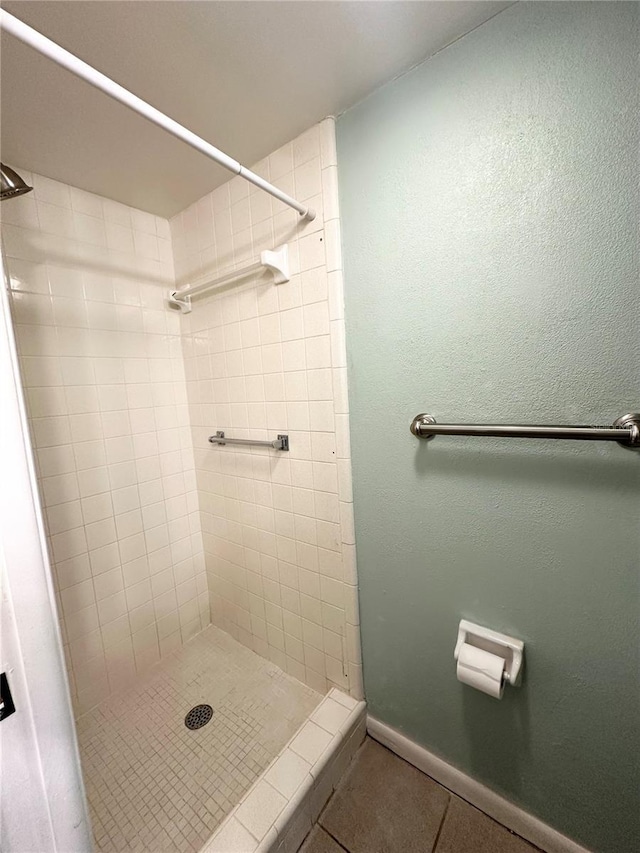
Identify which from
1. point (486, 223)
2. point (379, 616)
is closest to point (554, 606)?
point (379, 616)

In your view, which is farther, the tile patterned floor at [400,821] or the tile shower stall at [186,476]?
the tile shower stall at [186,476]

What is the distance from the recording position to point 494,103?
800 millimetres

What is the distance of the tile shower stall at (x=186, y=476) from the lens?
1146 millimetres

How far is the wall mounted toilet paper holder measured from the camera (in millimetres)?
881

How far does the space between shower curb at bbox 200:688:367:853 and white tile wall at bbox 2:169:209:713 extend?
860mm

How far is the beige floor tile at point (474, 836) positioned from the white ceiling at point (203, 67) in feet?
7.09

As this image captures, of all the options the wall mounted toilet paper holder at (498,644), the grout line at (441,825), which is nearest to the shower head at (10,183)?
the wall mounted toilet paper holder at (498,644)

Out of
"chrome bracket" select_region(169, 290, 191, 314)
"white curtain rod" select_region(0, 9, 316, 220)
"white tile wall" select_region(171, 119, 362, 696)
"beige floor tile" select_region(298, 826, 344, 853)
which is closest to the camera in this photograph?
"white curtain rod" select_region(0, 9, 316, 220)

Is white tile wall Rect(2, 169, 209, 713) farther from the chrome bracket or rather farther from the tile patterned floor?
the tile patterned floor

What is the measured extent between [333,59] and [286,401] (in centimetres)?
97

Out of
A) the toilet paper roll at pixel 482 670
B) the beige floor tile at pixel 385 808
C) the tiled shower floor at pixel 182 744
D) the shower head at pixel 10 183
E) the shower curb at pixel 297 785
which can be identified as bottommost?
the beige floor tile at pixel 385 808

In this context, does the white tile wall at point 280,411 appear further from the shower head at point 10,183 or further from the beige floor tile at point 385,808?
the shower head at point 10,183

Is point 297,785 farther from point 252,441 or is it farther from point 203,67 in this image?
point 203,67

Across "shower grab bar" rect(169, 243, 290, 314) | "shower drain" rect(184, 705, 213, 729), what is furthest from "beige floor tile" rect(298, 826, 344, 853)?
"shower grab bar" rect(169, 243, 290, 314)
